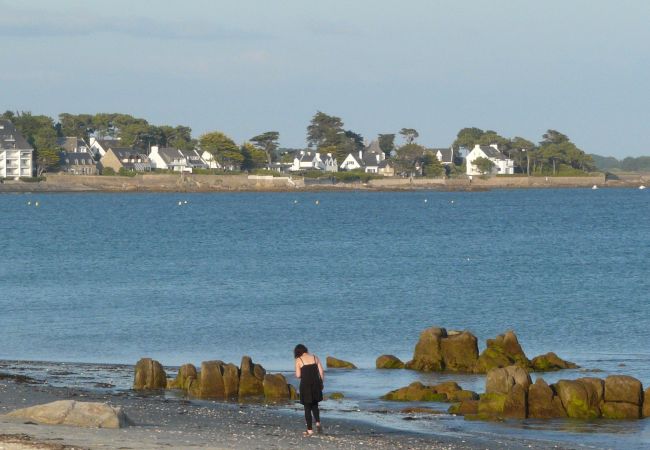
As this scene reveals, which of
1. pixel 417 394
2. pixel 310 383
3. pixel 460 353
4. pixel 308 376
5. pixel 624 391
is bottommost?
pixel 417 394

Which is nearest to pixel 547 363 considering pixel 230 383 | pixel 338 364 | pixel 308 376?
pixel 338 364

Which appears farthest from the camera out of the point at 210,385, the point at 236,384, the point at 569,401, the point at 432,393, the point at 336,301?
the point at 336,301

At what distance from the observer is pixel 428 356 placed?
29672mm

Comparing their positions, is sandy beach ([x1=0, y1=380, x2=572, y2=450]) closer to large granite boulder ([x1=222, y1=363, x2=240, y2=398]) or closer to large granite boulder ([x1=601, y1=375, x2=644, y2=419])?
large granite boulder ([x1=222, y1=363, x2=240, y2=398])

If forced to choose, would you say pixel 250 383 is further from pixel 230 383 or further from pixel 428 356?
pixel 428 356

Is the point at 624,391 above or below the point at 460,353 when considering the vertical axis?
above

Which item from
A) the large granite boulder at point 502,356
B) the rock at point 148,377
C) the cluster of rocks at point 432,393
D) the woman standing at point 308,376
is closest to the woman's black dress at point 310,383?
the woman standing at point 308,376

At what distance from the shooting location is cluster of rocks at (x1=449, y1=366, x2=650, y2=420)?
23.1m

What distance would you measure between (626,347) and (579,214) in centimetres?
10096

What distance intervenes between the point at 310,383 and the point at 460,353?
36.3 feet

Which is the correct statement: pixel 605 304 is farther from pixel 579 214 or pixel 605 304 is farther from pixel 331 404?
pixel 579 214

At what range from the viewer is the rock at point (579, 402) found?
2305 cm

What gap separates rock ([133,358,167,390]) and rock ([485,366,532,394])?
7.23 meters

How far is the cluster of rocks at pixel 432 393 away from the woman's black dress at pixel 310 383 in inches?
251
